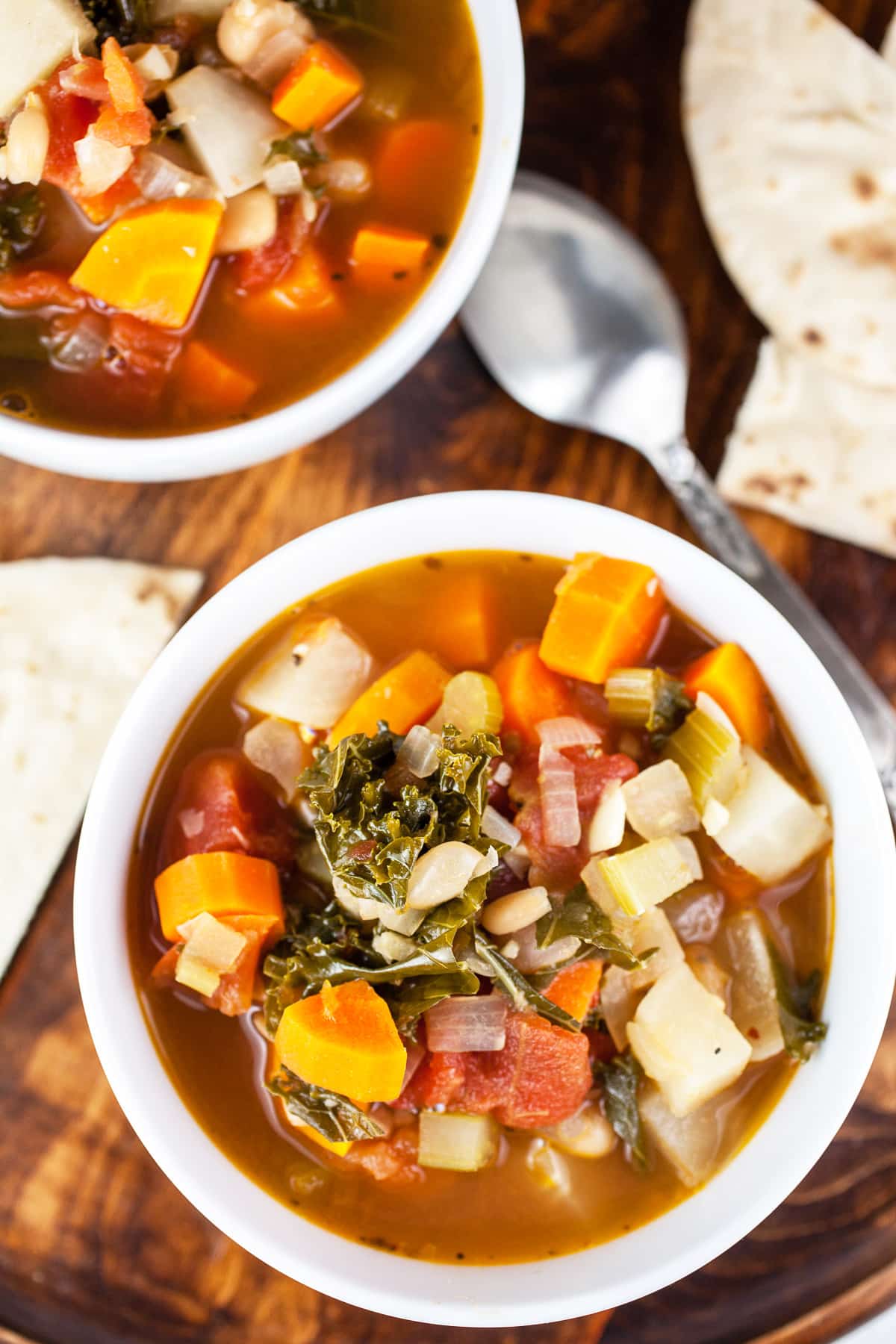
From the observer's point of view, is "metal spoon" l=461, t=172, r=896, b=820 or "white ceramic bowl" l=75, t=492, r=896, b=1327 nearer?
"white ceramic bowl" l=75, t=492, r=896, b=1327

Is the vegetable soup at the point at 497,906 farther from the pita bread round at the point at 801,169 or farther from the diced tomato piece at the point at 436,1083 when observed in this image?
the pita bread round at the point at 801,169

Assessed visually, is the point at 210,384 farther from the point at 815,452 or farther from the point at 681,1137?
the point at 681,1137

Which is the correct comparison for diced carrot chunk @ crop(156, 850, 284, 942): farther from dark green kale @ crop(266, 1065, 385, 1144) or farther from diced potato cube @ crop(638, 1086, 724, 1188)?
diced potato cube @ crop(638, 1086, 724, 1188)

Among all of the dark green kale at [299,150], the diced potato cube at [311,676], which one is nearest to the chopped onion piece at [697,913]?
the diced potato cube at [311,676]

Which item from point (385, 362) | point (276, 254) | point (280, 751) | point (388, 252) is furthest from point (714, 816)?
point (276, 254)

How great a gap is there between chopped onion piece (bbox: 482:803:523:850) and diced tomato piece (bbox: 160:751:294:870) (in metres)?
0.40

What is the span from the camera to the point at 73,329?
2.39 metres

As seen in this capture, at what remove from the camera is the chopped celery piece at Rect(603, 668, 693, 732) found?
2264 mm

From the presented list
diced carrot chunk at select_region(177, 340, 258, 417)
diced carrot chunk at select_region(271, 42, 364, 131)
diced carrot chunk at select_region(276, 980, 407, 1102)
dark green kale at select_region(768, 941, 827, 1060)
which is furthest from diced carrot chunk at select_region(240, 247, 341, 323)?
dark green kale at select_region(768, 941, 827, 1060)

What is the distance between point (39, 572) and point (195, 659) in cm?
89

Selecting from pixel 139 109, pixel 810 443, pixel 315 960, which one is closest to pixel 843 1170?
pixel 315 960

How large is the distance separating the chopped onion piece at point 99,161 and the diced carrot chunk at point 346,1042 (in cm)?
151

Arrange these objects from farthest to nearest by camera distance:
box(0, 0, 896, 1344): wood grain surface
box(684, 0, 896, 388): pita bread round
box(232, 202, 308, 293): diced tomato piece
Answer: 1. box(684, 0, 896, 388): pita bread round
2. box(0, 0, 896, 1344): wood grain surface
3. box(232, 202, 308, 293): diced tomato piece

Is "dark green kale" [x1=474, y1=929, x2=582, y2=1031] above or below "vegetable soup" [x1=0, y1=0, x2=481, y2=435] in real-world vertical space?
below
